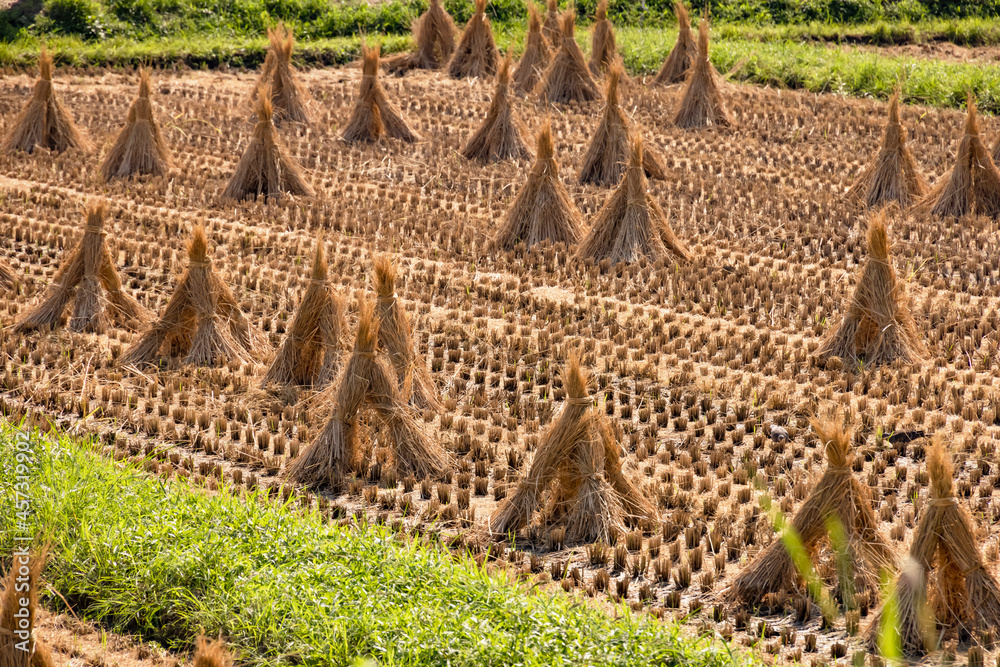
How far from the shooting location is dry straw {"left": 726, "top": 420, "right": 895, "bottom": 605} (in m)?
4.96

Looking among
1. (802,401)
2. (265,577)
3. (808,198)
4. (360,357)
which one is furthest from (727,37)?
(265,577)

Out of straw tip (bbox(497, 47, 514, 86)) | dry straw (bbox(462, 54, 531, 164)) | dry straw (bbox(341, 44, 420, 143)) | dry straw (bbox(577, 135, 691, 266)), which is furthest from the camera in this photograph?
dry straw (bbox(341, 44, 420, 143))

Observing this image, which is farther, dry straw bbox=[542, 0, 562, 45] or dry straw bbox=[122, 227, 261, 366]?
dry straw bbox=[542, 0, 562, 45]

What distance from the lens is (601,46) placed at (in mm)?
17438

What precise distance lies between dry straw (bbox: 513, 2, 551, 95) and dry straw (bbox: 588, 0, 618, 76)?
67 cm

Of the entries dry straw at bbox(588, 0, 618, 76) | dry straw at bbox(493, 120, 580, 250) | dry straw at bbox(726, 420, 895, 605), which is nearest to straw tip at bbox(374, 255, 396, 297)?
dry straw at bbox(726, 420, 895, 605)

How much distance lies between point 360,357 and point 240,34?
604 inches

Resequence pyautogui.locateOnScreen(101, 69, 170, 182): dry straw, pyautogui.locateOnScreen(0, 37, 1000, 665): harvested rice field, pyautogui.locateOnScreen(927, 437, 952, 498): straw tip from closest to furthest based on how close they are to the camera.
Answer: pyautogui.locateOnScreen(927, 437, 952, 498): straw tip, pyautogui.locateOnScreen(0, 37, 1000, 665): harvested rice field, pyautogui.locateOnScreen(101, 69, 170, 182): dry straw

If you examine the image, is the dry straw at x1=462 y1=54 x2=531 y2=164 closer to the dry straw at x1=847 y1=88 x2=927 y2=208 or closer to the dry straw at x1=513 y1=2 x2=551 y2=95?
the dry straw at x1=847 y1=88 x2=927 y2=208

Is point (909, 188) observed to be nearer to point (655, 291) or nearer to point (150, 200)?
point (655, 291)

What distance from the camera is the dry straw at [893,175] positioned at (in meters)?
11.3

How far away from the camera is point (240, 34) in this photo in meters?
20.2

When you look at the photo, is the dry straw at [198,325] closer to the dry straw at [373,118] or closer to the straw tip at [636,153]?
the straw tip at [636,153]

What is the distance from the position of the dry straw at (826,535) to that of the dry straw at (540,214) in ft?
17.6
